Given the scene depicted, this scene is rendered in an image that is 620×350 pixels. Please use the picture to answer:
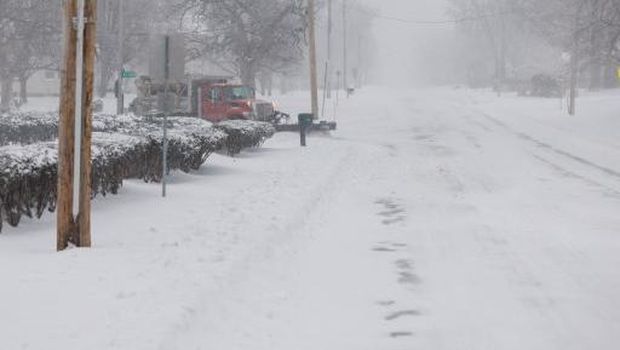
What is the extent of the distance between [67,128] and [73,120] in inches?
4.1

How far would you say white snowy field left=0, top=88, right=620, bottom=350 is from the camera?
592 cm

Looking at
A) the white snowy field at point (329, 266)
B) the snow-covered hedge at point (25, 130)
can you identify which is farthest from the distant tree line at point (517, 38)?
the white snowy field at point (329, 266)

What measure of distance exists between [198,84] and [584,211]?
87.0 feet

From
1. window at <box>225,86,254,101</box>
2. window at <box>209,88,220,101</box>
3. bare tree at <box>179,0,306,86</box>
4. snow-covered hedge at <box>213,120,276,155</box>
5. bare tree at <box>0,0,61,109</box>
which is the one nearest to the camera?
snow-covered hedge at <box>213,120,276,155</box>

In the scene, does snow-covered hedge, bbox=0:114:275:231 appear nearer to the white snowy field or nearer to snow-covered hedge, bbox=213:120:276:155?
snow-covered hedge, bbox=213:120:276:155

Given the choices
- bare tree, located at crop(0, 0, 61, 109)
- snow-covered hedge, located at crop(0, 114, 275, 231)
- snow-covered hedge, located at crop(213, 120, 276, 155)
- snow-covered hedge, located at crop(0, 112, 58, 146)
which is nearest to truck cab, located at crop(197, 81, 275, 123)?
snow-covered hedge, located at crop(0, 112, 58, 146)

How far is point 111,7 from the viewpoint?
5219cm

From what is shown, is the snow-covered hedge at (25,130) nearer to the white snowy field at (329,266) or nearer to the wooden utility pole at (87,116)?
the white snowy field at (329,266)

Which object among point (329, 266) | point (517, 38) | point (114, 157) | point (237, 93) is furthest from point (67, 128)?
point (517, 38)

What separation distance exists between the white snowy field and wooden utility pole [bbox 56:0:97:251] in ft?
1.33

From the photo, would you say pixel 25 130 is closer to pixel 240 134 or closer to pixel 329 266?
pixel 240 134

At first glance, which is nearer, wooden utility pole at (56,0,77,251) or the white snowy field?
the white snowy field

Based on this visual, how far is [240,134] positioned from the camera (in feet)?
68.5

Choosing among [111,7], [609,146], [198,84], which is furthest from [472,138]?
[111,7]
